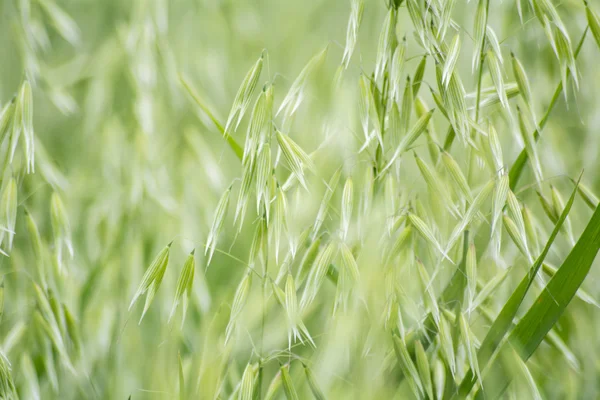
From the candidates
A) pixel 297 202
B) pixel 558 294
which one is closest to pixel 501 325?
pixel 558 294

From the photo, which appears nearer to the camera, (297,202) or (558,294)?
(558,294)

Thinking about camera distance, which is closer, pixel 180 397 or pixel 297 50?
pixel 180 397

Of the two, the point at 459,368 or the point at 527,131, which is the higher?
the point at 527,131

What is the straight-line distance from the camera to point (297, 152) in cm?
51

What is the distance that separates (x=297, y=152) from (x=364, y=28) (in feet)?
0.97

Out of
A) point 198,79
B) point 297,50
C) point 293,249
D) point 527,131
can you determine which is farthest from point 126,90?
point 527,131

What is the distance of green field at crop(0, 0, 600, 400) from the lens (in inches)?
19.9

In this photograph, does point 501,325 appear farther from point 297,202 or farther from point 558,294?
point 297,202

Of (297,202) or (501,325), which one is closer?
(501,325)

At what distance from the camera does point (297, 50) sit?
74cm

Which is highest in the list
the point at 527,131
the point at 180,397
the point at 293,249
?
the point at 527,131

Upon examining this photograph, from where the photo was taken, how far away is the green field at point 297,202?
0.51 m

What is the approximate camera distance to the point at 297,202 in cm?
59

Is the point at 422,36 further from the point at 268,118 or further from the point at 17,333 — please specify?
the point at 17,333
